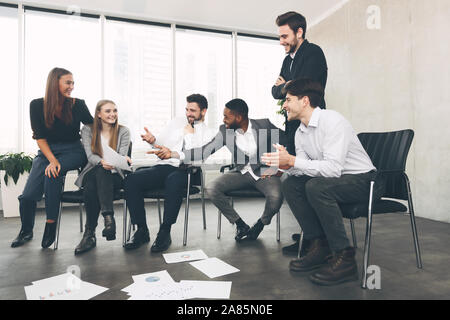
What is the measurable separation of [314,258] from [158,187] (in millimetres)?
1198

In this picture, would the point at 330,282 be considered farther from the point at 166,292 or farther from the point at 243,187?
the point at 243,187

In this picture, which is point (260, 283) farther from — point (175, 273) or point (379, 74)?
point (379, 74)

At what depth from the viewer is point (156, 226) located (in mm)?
3025

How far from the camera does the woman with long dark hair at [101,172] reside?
217 centimetres

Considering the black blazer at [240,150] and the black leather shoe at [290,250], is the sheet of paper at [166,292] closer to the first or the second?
the black leather shoe at [290,250]

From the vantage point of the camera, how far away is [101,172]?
2.20 m

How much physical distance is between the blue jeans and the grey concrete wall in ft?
11.0

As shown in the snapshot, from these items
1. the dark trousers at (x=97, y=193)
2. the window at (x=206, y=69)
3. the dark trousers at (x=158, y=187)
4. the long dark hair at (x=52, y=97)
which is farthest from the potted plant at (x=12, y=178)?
the window at (x=206, y=69)

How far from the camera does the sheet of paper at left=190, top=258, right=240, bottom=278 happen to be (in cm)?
169

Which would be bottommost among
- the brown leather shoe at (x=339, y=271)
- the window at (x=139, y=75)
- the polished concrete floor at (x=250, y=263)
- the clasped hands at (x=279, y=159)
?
the polished concrete floor at (x=250, y=263)

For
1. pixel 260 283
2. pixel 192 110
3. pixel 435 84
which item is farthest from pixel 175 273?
pixel 435 84

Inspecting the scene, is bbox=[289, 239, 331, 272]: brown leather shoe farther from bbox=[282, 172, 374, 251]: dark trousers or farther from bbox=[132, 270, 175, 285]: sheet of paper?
bbox=[132, 270, 175, 285]: sheet of paper

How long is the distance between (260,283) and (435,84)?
286 centimetres

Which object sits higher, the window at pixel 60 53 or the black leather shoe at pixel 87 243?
the window at pixel 60 53
